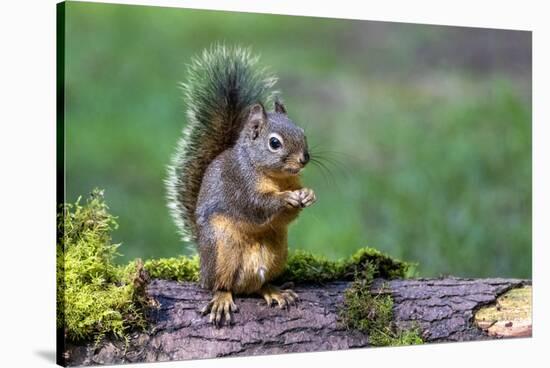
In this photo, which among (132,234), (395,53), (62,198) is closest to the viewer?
(62,198)

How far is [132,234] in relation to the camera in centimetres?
581

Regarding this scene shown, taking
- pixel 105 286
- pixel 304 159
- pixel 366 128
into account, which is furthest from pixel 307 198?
pixel 366 128

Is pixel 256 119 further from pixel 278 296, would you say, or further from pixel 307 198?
pixel 278 296

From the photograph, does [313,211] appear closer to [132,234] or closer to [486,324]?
[132,234]

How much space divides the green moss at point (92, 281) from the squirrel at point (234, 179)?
357 millimetres

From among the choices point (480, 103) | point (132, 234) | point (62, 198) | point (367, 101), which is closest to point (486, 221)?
point (480, 103)

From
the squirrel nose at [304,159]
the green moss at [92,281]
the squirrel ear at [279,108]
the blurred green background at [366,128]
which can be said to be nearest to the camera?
the green moss at [92,281]

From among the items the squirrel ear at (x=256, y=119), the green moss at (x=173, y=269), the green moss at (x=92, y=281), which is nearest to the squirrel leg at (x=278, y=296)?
the green moss at (x=173, y=269)

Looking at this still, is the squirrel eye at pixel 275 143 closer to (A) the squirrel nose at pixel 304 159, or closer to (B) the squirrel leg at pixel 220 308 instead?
(A) the squirrel nose at pixel 304 159

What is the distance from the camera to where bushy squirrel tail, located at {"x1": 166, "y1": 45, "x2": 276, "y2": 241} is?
14.2 feet

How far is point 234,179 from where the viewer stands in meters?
4.06

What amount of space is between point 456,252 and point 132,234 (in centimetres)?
217

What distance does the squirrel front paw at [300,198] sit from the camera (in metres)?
3.89

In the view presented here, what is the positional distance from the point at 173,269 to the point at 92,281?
501 mm
